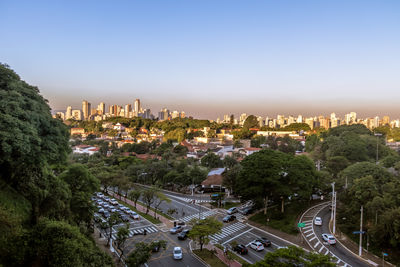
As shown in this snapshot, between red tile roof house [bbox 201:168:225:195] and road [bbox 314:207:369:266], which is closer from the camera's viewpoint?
road [bbox 314:207:369:266]

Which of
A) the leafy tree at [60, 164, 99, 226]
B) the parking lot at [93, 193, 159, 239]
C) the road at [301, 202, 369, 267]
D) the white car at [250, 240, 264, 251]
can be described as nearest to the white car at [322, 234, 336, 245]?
the road at [301, 202, 369, 267]

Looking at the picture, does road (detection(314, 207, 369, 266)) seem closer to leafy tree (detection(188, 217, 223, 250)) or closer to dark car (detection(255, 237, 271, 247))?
dark car (detection(255, 237, 271, 247))

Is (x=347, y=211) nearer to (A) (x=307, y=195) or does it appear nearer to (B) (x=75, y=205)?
(A) (x=307, y=195)

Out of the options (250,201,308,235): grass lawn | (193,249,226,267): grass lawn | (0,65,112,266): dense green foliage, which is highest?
→ (0,65,112,266): dense green foliage

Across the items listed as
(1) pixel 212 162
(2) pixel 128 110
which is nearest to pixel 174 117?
(2) pixel 128 110

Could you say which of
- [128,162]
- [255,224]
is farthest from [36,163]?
[128,162]
